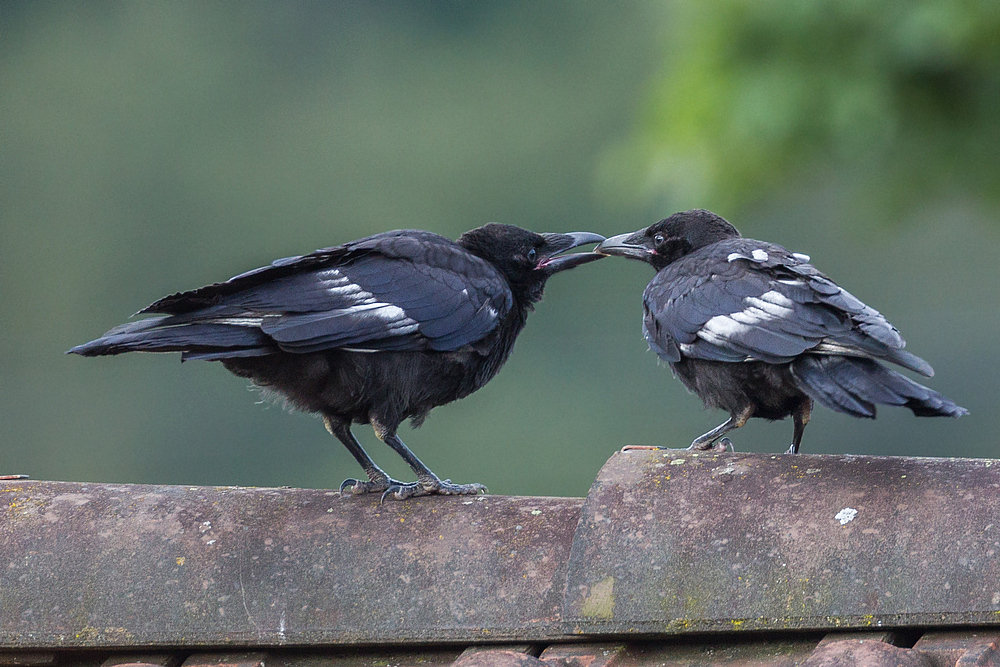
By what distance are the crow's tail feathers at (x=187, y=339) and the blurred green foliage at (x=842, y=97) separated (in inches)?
187

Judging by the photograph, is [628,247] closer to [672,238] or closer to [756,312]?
[672,238]

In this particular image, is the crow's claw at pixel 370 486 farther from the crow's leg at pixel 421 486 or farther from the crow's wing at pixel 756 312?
the crow's wing at pixel 756 312

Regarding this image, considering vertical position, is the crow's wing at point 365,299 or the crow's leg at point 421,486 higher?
the crow's wing at point 365,299

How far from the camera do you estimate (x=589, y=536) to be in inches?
107

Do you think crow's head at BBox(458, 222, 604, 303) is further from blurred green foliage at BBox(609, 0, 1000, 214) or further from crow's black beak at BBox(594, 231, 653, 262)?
blurred green foliage at BBox(609, 0, 1000, 214)

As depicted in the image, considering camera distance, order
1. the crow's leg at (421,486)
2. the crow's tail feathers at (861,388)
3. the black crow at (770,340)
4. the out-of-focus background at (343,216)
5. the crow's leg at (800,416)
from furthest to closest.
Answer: the out-of-focus background at (343,216) → the crow's leg at (800,416) → the crow's leg at (421,486) → the black crow at (770,340) → the crow's tail feathers at (861,388)

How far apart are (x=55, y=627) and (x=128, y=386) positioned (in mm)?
19954

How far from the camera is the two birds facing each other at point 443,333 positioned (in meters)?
3.22

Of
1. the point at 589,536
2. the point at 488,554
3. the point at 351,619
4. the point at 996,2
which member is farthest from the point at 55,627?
the point at 996,2

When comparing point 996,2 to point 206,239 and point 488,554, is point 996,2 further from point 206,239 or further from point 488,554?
point 206,239

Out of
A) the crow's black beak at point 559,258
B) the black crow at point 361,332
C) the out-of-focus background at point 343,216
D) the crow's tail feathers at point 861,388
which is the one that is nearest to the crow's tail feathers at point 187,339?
the black crow at point 361,332

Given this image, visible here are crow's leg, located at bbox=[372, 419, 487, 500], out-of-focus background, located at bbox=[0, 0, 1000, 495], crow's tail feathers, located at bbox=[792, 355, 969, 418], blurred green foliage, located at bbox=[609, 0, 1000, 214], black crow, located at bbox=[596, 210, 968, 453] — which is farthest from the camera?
out-of-focus background, located at bbox=[0, 0, 1000, 495]

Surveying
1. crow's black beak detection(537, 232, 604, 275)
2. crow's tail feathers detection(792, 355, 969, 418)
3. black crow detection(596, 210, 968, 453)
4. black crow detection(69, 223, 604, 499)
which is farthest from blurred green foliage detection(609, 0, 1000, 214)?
crow's tail feathers detection(792, 355, 969, 418)

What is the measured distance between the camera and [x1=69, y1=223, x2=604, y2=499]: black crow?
3.41 meters
